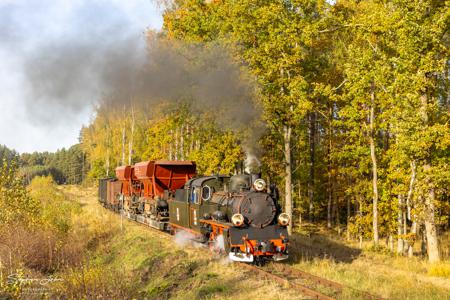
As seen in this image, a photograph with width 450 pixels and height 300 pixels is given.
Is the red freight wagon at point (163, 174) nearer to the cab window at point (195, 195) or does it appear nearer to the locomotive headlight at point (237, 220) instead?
the cab window at point (195, 195)

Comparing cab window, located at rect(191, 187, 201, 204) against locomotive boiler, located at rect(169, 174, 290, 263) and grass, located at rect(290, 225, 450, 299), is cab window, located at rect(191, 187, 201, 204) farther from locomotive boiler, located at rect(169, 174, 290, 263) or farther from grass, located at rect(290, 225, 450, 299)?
grass, located at rect(290, 225, 450, 299)

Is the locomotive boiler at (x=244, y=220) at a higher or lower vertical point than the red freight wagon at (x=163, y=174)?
lower

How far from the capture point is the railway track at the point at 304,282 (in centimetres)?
983

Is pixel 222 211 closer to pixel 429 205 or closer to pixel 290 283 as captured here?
pixel 290 283

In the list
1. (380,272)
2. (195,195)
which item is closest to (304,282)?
(380,272)

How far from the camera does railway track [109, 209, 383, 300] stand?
9827mm

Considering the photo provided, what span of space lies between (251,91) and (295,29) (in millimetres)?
3580

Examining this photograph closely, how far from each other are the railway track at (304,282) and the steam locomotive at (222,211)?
34cm

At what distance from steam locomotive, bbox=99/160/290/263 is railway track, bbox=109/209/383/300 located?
34 cm

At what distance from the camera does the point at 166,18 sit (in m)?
29.8

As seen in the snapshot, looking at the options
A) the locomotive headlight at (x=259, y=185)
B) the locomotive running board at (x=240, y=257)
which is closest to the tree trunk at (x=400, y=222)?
the locomotive headlight at (x=259, y=185)

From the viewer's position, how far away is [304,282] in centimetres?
1138

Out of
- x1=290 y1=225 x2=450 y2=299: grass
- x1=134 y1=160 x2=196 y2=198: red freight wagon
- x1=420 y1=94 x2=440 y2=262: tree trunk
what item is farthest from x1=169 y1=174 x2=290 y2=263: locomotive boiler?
x1=134 y1=160 x2=196 y2=198: red freight wagon

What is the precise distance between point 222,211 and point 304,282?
3.89m
